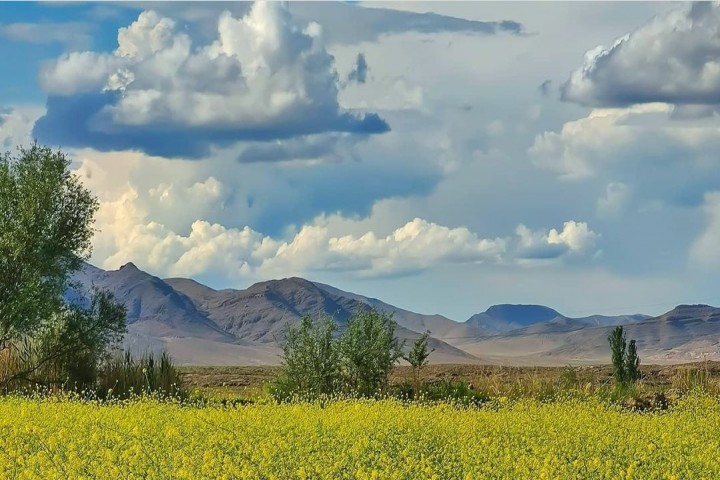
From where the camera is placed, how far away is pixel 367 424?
19438 millimetres

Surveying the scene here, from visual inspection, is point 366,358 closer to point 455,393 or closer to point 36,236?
point 455,393

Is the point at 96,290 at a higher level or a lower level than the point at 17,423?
higher

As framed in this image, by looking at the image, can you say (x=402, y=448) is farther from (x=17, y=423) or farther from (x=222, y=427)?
(x=17, y=423)

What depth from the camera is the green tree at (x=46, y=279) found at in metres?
30.7

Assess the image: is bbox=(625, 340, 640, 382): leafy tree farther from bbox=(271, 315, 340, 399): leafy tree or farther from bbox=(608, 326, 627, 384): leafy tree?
bbox=(271, 315, 340, 399): leafy tree

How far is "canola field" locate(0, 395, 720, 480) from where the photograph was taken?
43.5 feet

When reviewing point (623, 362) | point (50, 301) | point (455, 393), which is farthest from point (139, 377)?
point (623, 362)

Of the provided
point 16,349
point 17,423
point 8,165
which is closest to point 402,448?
point 17,423

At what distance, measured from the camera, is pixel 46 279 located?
32125 mm

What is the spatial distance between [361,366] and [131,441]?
13.9 meters

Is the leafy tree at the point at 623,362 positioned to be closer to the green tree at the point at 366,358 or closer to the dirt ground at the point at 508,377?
the dirt ground at the point at 508,377

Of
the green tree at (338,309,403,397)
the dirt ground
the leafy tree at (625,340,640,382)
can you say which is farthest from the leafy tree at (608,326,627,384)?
the green tree at (338,309,403,397)

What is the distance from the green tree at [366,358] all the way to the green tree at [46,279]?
7185 millimetres

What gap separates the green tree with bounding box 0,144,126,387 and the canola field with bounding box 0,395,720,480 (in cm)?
566
